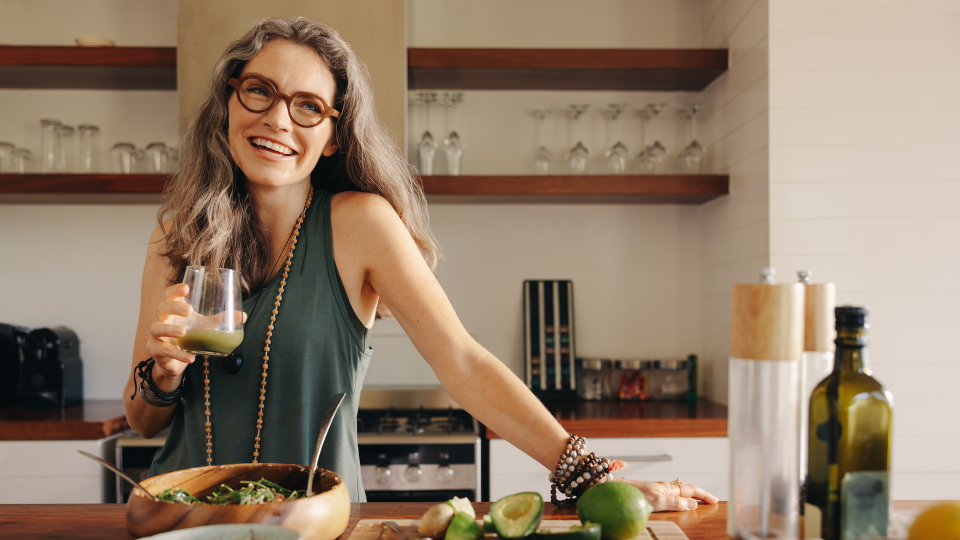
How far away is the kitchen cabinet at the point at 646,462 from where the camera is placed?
82.0 inches

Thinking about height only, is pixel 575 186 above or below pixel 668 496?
above

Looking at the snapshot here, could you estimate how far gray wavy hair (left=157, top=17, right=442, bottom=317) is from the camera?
1164mm

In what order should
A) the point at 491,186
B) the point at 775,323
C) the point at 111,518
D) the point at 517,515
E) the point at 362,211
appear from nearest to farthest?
the point at 775,323 < the point at 517,515 < the point at 111,518 < the point at 362,211 < the point at 491,186

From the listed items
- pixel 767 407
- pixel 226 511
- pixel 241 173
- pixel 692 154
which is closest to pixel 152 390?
pixel 241 173

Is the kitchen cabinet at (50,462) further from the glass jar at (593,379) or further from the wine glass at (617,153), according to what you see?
the wine glass at (617,153)

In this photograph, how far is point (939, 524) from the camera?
0.57 m

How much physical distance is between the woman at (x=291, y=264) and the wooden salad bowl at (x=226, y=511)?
0.33 meters

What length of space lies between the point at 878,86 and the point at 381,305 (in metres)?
1.77

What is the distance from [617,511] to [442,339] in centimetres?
47

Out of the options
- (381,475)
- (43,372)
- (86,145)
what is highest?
(86,145)

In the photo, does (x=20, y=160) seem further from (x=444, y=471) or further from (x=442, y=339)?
(x=442, y=339)

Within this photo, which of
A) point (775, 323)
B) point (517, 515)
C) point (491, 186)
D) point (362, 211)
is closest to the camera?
point (775, 323)

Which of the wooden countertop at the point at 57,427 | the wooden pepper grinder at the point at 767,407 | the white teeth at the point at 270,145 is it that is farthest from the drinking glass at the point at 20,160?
the wooden pepper grinder at the point at 767,407

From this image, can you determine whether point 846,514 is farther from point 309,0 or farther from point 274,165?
point 309,0
